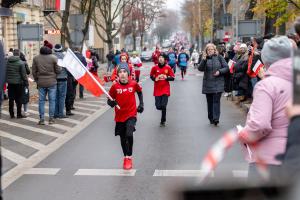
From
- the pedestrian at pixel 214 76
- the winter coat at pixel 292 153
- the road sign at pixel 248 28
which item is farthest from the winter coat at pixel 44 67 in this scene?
the road sign at pixel 248 28

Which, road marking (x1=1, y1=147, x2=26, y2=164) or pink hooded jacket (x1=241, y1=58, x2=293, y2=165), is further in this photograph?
road marking (x1=1, y1=147, x2=26, y2=164)

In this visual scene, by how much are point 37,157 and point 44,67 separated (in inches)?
172

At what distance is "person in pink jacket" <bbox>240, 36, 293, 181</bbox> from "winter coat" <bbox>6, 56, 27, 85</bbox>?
11.8m

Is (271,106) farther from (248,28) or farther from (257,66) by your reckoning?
(248,28)

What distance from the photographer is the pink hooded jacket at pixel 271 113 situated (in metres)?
3.92

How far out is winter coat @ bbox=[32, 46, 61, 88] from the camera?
13.9 metres

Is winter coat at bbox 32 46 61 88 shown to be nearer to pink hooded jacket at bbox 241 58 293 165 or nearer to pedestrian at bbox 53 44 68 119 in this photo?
pedestrian at bbox 53 44 68 119

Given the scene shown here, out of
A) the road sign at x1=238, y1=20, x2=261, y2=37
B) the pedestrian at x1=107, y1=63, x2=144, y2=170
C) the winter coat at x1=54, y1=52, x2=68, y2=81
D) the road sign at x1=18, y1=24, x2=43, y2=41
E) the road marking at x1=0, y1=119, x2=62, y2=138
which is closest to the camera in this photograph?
the pedestrian at x1=107, y1=63, x2=144, y2=170

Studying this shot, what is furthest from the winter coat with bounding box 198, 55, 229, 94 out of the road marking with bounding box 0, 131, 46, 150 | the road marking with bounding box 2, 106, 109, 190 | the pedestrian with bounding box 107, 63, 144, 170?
the pedestrian with bounding box 107, 63, 144, 170

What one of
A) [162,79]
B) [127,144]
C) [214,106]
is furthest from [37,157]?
[214,106]

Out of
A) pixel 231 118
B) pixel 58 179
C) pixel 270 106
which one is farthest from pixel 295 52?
pixel 231 118

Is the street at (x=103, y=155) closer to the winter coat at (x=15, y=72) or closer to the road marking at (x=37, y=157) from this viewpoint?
the road marking at (x=37, y=157)

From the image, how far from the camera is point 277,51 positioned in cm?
415

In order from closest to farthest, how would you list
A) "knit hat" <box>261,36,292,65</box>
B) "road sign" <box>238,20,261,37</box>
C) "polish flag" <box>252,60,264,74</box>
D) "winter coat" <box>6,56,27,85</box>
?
"knit hat" <box>261,36,292,65</box> < "polish flag" <box>252,60,264,74</box> < "winter coat" <box>6,56,27,85</box> < "road sign" <box>238,20,261,37</box>
